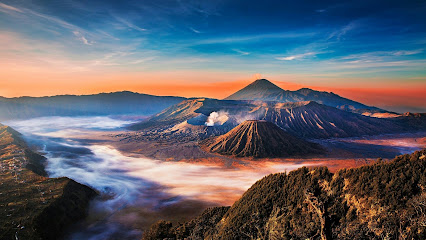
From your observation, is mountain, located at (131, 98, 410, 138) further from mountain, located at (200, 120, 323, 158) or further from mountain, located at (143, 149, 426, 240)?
mountain, located at (143, 149, 426, 240)

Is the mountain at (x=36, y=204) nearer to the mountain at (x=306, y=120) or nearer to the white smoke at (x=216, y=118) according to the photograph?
the mountain at (x=306, y=120)

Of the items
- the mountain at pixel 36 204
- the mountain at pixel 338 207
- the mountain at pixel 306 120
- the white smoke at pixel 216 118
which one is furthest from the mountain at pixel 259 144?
the mountain at pixel 338 207

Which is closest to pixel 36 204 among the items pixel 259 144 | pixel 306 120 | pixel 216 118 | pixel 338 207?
pixel 338 207

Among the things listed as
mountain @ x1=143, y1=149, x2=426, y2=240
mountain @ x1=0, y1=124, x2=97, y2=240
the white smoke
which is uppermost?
the white smoke

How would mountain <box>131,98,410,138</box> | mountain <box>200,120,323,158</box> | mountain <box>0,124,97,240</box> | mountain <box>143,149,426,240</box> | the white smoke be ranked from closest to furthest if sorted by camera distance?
mountain <box>143,149,426,240</box>, mountain <box>0,124,97,240</box>, mountain <box>200,120,323,158</box>, mountain <box>131,98,410,138</box>, the white smoke

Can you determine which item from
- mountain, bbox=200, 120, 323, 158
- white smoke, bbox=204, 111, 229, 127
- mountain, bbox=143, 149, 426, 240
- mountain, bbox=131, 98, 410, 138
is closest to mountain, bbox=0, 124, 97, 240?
mountain, bbox=143, 149, 426, 240
